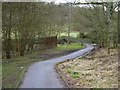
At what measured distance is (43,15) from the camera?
34500 mm

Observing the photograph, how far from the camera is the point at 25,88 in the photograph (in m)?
12.8

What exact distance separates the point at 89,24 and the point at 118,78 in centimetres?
A: 2098

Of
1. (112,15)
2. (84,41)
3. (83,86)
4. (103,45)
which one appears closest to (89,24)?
(103,45)

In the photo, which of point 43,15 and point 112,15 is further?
point 43,15

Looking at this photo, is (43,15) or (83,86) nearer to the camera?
(83,86)

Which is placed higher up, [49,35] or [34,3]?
[34,3]

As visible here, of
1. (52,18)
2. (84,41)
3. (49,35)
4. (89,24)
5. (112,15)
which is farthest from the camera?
(84,41)

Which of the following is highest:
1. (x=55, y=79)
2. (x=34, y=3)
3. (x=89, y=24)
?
(x=34, y=3)

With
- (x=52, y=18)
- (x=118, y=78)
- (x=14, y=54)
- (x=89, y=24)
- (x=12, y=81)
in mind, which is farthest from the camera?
(x=52, y=18)

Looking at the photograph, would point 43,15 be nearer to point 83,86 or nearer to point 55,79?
point 55,79

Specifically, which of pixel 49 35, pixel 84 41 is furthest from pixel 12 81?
pixel 84 41

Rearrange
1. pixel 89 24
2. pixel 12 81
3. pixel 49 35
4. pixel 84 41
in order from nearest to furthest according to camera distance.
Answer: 1. pixel 12 81
2. pixel 89 24
3. pixel 49 35
4. pixel 84 41

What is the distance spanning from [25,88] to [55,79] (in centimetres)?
287

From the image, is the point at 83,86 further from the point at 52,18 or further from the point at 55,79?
the point at 52,18
